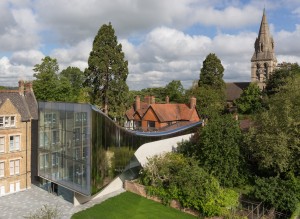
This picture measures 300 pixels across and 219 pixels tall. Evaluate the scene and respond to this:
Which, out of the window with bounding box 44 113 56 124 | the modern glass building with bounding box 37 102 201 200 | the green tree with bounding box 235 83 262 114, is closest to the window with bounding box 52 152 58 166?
the modern glass building with bounding box 37 102 201 200

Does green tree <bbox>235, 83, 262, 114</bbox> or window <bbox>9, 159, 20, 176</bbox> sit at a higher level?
green tree <bbox>235, 83, 262, 114</bbox>

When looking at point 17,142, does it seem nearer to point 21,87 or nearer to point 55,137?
point 55,137

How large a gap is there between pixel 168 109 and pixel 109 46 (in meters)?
15.6

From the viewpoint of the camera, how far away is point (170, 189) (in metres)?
26.7

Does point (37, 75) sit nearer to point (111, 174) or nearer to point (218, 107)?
point (111, 174)

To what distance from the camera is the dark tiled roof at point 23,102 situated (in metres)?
31.3

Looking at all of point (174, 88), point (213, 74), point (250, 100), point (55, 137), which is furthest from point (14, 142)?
point (174, 88)

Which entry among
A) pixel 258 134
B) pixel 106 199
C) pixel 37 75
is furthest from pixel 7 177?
pixel 258 134

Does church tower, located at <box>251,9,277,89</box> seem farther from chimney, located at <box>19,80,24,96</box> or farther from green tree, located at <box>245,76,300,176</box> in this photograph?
chimney, located at <box>19,80,24,96</box>

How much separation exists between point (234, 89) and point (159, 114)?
40455 mm

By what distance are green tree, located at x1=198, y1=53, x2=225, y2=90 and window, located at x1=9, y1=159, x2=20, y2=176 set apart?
4179 centimetres

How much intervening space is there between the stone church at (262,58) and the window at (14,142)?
211 feet

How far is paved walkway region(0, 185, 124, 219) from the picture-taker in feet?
82.1

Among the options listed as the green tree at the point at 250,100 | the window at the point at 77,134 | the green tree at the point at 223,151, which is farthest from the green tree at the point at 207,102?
the window at the point at 77,134
